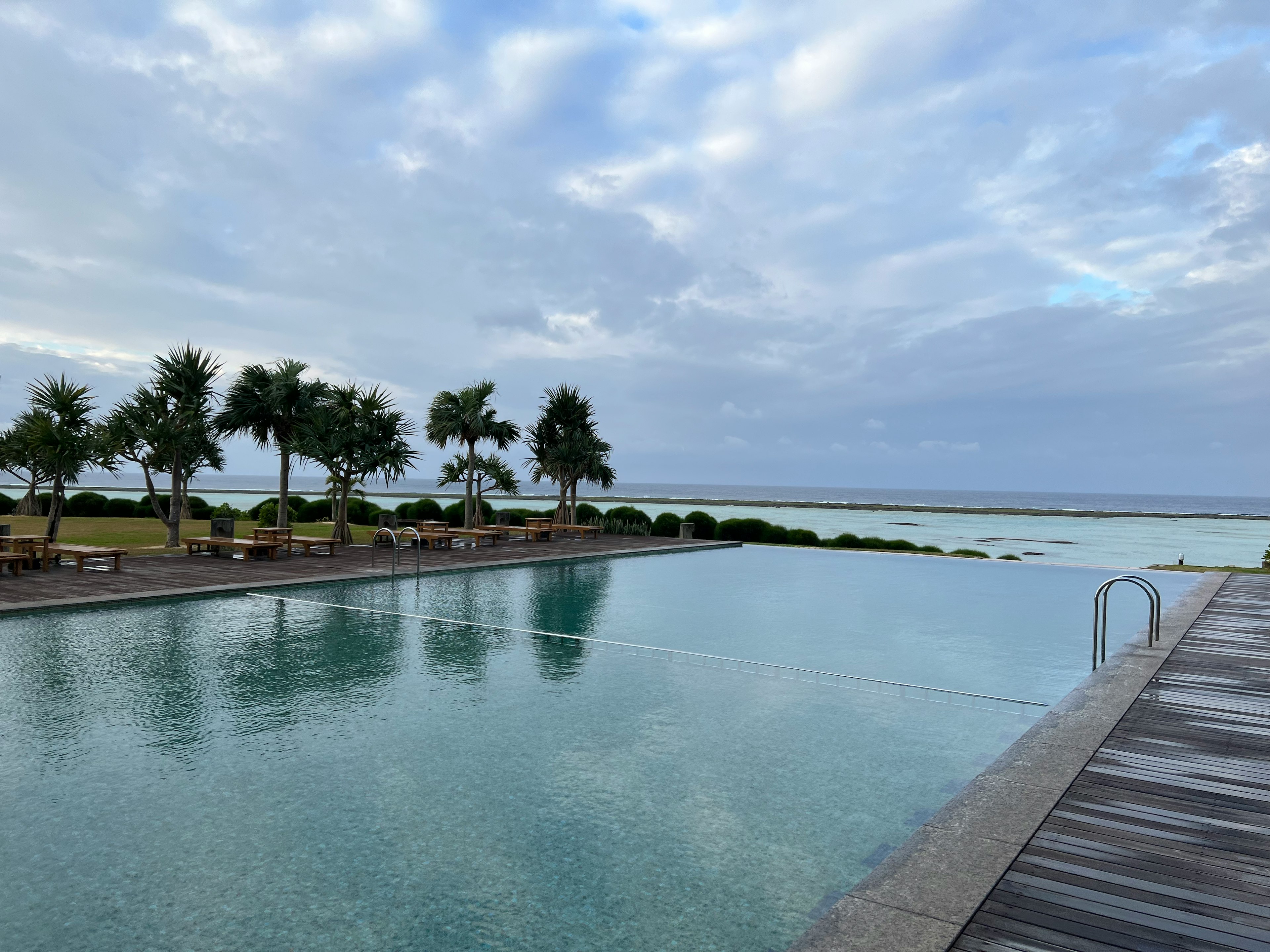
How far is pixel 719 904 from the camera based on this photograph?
324 cm

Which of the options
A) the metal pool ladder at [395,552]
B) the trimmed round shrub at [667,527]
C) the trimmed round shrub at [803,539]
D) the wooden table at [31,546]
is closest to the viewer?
the wooden table at [31,546]

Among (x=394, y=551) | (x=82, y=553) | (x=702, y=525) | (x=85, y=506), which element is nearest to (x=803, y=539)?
(x=702, y=525)

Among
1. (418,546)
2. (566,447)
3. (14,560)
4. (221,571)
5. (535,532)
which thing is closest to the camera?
(14,560)

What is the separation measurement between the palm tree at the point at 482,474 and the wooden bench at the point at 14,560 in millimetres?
12369

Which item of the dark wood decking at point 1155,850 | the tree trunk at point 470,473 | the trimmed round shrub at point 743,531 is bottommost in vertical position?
the dark wood decking at point 1155,850

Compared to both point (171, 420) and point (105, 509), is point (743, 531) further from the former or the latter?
point (105, 509)

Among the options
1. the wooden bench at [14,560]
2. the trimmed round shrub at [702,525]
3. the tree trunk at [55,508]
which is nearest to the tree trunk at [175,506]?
the tree trunk at [55,508]

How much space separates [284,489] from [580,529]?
348 inches

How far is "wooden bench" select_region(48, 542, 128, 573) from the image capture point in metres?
12.8

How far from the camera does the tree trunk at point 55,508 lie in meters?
14.5

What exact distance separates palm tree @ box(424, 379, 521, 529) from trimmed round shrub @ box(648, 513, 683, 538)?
6.62 meters

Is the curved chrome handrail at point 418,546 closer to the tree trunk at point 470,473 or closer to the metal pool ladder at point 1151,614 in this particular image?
the tree trunk at point 470,473

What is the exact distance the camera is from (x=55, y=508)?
15125 millimetres

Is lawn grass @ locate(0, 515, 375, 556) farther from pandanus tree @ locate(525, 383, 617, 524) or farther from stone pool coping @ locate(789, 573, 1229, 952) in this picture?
stone pool coping @ locate(789, 573, 1229, 952)
